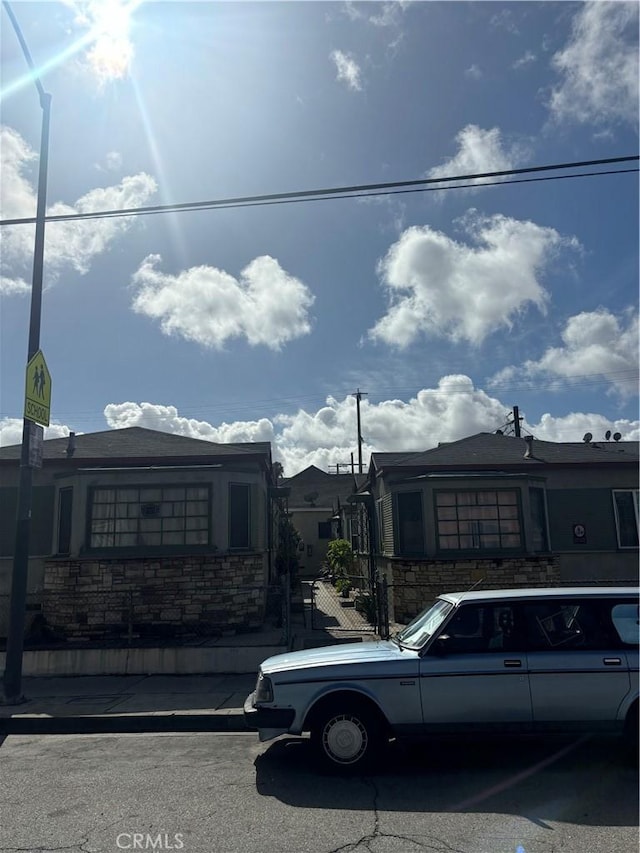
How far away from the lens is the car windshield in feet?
18.0

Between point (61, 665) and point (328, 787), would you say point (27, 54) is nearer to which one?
point (61, 665)

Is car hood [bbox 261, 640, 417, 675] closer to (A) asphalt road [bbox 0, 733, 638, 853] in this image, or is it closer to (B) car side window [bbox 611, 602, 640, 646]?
(A) asphalt road [bbox 0, 733, 638, 853]

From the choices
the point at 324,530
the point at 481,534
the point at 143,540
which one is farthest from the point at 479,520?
the point at 324,530

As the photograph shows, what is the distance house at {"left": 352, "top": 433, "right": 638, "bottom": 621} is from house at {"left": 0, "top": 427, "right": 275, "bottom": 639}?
3.31m

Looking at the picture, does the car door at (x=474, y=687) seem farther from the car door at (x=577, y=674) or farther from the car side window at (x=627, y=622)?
the car side window at (x=627, y=622)

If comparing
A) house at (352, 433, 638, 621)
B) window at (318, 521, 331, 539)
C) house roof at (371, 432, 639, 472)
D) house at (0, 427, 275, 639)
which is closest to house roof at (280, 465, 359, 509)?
window at (318, 521, 331, 539)

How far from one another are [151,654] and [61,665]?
146 centimetres

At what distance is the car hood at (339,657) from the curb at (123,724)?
172 cm

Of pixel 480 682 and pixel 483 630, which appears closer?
pixel 480 682

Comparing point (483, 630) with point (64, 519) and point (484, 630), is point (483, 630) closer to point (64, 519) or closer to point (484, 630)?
point (484, 630)

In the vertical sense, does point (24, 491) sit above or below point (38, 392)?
below

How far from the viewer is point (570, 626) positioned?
209 inches

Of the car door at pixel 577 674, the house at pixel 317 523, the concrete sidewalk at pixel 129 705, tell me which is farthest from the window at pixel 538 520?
the house at pixel 317 523

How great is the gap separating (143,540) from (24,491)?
4.07 meters
